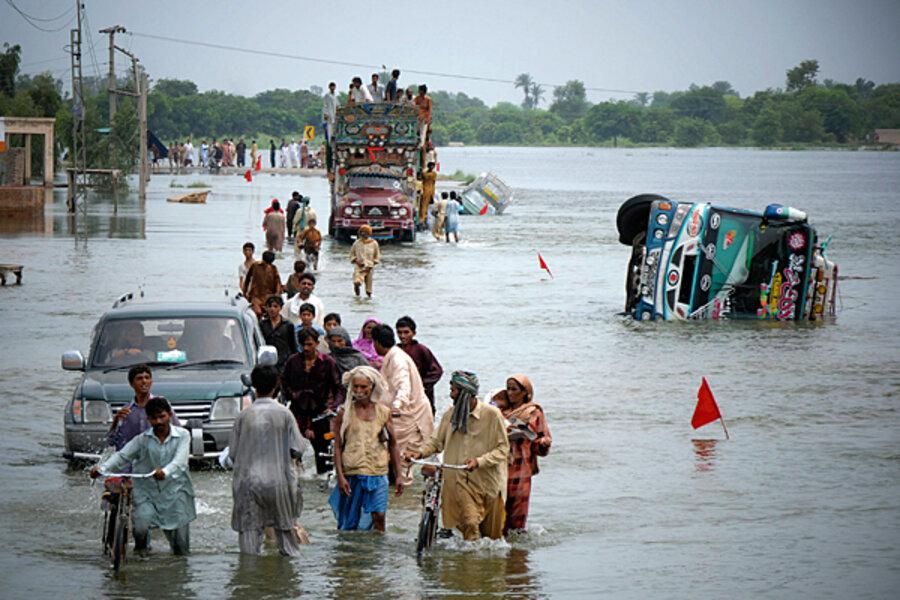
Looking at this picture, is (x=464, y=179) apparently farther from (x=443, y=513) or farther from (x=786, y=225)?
(x=443, y=513)

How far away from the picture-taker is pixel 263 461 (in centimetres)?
996

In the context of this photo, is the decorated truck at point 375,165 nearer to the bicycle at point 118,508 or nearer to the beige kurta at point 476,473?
the beige kurta at point 476,473

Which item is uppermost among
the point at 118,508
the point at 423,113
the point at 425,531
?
the point at 423,113

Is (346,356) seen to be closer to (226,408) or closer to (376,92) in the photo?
(226,408)

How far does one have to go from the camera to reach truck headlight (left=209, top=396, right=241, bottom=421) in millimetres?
13562

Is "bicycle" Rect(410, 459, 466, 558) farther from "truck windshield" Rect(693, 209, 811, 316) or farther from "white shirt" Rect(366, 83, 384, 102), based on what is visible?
"white shirt" Rect(366, 83, 384, 102)

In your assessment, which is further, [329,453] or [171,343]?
[171,343]

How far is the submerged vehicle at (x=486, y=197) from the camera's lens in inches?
2539

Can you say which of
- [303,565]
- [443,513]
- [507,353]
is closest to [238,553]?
[303,565]

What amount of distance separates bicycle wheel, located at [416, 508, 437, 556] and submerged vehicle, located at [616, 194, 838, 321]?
55.8ft

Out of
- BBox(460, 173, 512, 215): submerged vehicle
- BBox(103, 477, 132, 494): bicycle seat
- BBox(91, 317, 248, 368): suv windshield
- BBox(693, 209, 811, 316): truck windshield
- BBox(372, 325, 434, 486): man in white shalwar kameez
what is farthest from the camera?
BBox(460, 173, 512, 215): submerged vehicle

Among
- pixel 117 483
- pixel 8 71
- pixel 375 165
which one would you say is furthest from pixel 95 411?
pixel 8 71

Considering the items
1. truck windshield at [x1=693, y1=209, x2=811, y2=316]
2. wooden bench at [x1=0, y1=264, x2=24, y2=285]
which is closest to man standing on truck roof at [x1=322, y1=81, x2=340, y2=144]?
wooden bench at [x1=0, y1=264, x2=24, y2=285]

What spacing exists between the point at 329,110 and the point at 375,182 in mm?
2737
